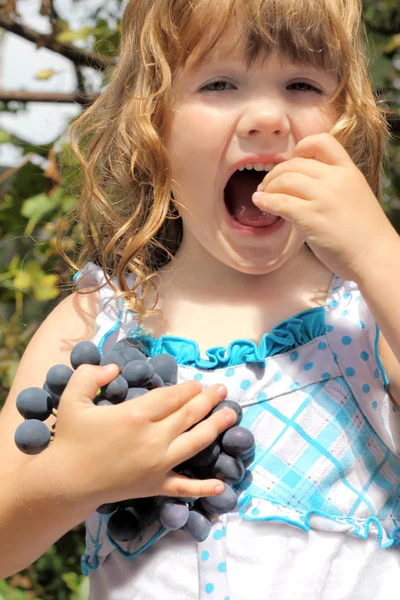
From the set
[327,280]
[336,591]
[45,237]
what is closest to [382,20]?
[45,237]

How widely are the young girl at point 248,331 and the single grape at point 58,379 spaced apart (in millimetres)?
33

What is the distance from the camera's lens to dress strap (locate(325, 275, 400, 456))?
3.92 feet

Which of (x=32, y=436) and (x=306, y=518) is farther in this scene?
(x=306, y=518)

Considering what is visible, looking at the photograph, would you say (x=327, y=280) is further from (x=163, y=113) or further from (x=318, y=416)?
(x=163, y=113)

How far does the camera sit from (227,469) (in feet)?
3.50

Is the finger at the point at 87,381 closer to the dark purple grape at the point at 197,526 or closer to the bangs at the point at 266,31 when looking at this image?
the dark purple grape at the point at 197,526

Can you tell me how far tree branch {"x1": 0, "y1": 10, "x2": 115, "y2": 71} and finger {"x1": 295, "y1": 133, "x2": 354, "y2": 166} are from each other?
3.60 ft

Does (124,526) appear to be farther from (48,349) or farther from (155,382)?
(48,349)

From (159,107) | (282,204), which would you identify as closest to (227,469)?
(282,204)

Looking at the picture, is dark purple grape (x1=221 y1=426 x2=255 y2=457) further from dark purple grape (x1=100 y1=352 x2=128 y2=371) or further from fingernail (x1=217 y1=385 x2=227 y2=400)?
dark purple grape (x1=100 y1=352 x2=128 y2=371)

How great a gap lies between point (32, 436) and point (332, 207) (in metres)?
0.49

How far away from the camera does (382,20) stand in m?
2.29

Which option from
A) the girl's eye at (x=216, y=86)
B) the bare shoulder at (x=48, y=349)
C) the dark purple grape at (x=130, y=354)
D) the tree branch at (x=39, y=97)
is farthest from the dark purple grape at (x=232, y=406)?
the tree branch at (x=39, y=97)

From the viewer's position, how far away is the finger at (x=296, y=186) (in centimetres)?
110
